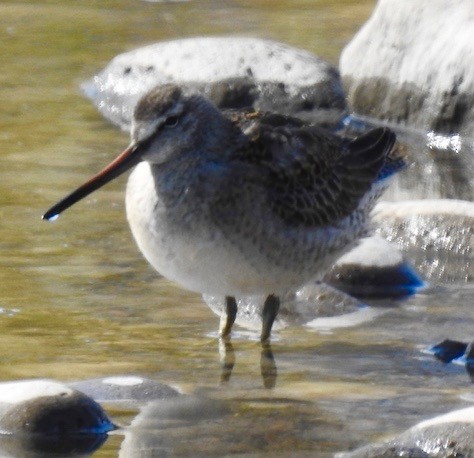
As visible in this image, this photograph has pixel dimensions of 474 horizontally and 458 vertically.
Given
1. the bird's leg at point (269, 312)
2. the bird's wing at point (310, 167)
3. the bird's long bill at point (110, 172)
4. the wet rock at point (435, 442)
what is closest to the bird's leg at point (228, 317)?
the bird's leg at point (269, 312)

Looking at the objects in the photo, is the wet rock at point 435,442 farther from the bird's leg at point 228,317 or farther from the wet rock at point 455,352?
the bird's leg at point 228,317

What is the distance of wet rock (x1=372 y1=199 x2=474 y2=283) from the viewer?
26.5 ft

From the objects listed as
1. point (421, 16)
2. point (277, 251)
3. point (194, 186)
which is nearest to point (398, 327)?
point (277, 251)

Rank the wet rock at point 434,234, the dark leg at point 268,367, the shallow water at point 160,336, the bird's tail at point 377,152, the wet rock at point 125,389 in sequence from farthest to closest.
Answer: the wet rock at point 434,234, the bird's tail at point 377,152, the dark leg at point 268,367, the wet rock at point 125,389, the shallow water at point 160,336

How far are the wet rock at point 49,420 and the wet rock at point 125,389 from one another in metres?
0.33

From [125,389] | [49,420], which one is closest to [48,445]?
[49,420]

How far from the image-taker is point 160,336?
6.89 meters

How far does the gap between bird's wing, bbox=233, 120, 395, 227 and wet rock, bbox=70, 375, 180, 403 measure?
A: 3.42 ft

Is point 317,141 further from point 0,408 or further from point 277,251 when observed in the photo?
point 0,408

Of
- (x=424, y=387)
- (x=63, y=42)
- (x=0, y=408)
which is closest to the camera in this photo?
(x=0, y=408)

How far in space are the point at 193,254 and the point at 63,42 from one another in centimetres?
744

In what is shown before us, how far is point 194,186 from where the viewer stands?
255 inches

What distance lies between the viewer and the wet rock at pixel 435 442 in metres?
Result: 5.10

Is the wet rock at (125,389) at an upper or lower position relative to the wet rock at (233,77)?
lower
